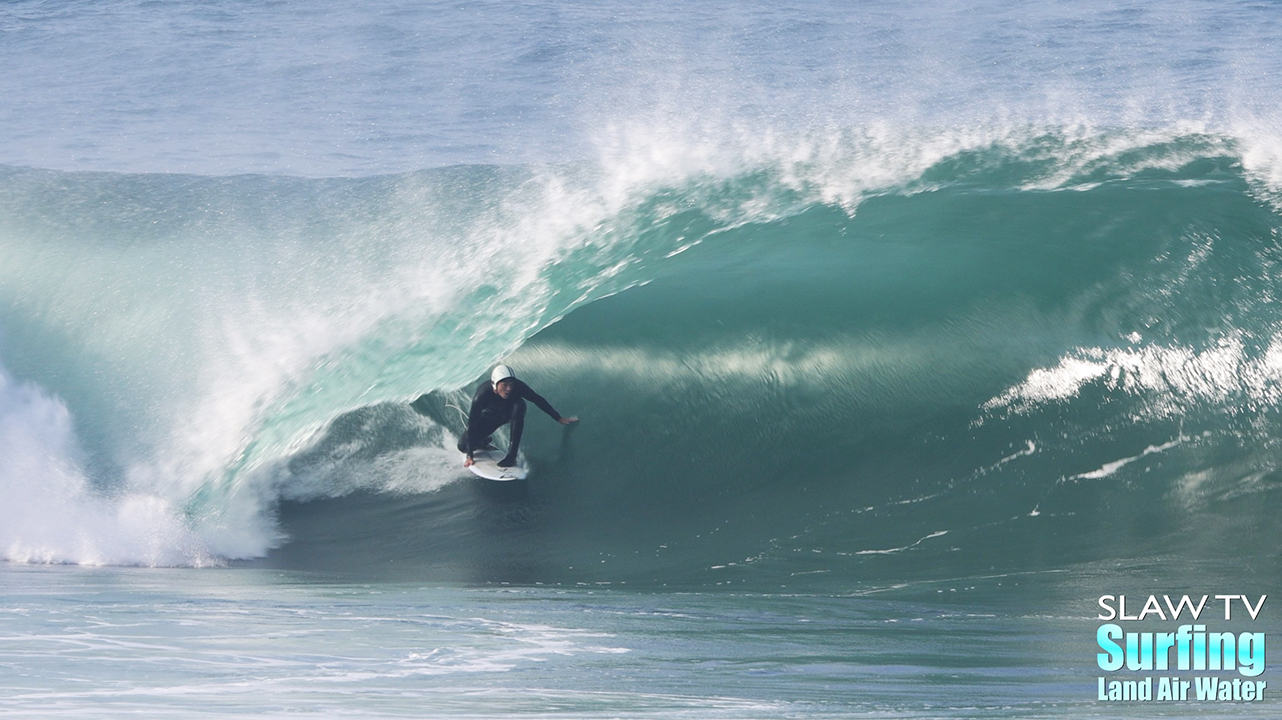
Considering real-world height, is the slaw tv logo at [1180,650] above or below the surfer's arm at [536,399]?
below

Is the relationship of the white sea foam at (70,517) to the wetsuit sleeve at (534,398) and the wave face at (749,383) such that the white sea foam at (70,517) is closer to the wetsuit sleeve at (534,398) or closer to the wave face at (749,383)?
the wave face at (749,383)

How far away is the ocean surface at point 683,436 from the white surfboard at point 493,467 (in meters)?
0.11

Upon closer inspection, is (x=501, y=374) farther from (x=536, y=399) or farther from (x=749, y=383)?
(x=749, y=383)

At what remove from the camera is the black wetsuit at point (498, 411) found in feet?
19.7

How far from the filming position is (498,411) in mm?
6027

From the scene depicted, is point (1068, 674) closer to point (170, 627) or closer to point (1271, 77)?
point (170, 627)

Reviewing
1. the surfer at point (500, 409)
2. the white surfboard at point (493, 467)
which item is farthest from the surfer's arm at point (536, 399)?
the white surfboard at point (493, 467)

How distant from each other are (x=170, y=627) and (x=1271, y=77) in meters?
15.4

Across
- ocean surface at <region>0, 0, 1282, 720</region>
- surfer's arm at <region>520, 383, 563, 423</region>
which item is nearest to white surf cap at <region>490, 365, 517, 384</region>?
surfer's arm at <region>520, 383, 563, 423</region>

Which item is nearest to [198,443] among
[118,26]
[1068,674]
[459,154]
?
[1068,674]

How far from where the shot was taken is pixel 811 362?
6461 millimetres

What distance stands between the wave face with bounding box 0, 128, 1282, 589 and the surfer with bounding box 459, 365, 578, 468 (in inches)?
8.5

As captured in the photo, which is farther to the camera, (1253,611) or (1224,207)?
(1224,207)

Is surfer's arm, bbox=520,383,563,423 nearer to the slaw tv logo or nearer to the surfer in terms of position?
the surfer
